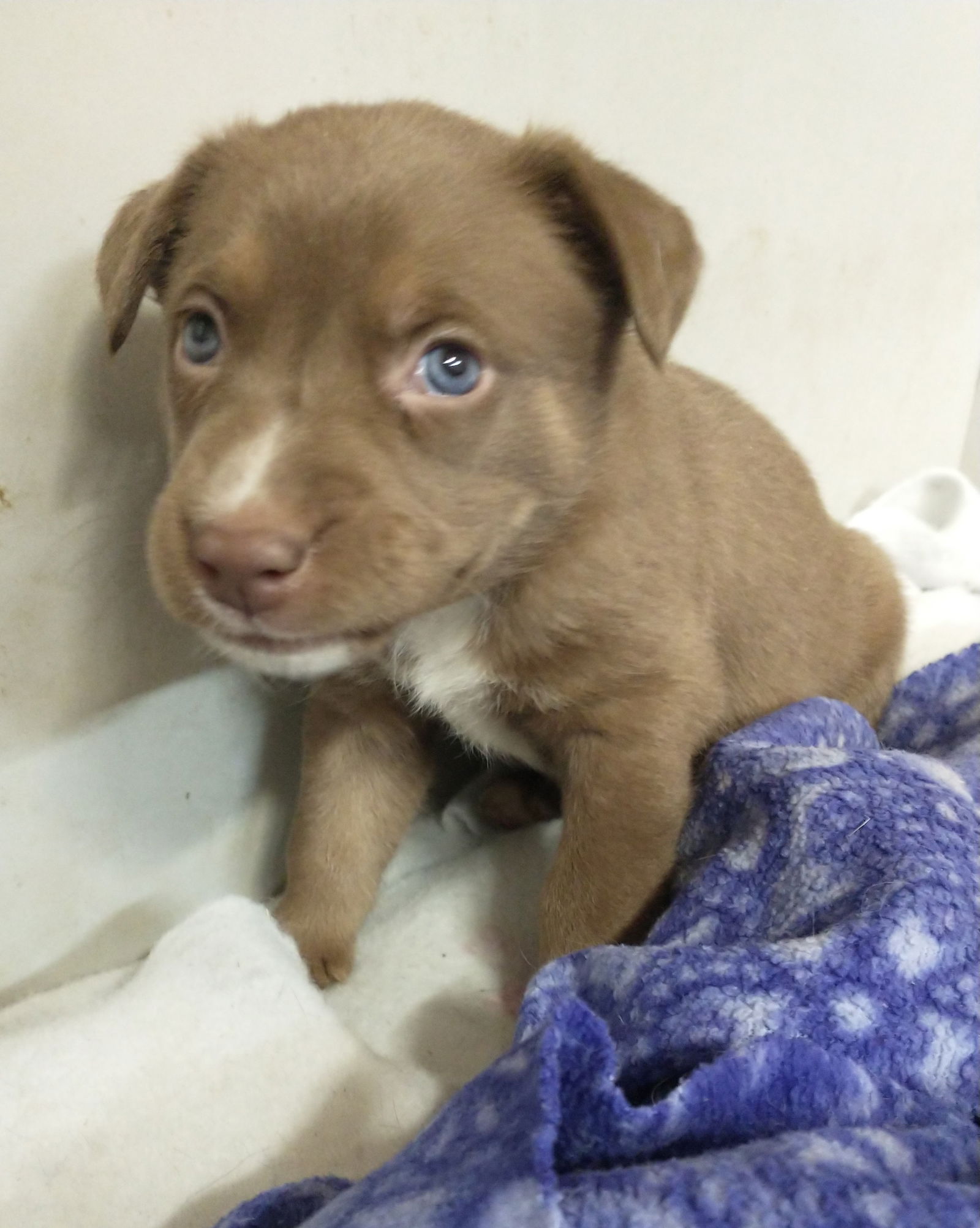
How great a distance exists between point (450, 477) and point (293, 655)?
35 cm

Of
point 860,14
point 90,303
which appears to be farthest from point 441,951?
point 860,14

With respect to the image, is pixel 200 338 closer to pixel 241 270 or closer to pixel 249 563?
pixel 241 270

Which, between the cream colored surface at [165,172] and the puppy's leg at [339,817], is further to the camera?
the puppy's leg at [339,817]

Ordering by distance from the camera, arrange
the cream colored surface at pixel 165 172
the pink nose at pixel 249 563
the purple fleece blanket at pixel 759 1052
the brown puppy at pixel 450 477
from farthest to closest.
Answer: the cream colored surface at pixel 165 172
the brown puppy at pixel 450 477
the pink nose at pixel 249 563
the purple fleece blanket at pixel 759 1052

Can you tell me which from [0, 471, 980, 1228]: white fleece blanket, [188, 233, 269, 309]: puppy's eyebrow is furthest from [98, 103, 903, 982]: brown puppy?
[0, 471, 980, 1228]: white fleece blanket

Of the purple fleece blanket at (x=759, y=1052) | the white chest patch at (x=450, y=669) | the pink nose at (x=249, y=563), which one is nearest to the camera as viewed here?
the purple fleece blanket at (x=759, y=1052)

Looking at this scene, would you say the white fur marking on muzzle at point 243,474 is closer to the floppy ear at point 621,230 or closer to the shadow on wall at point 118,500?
the floppy ear at point 621,230

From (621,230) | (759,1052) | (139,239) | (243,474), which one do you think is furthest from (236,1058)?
(621,230)

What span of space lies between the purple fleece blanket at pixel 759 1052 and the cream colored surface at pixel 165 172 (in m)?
1.03

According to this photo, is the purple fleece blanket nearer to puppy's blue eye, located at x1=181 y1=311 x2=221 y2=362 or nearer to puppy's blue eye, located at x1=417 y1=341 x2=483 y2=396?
puppy's blue eye, located at x1=417 y1=341 x2=483 y2=396

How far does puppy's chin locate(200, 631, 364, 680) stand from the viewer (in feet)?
4.83

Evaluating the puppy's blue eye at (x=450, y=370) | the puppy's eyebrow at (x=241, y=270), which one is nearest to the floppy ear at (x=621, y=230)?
the puppy's blue eye at (x=450, y=370)

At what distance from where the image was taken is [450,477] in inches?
60.2

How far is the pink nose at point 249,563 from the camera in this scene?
1.29m
